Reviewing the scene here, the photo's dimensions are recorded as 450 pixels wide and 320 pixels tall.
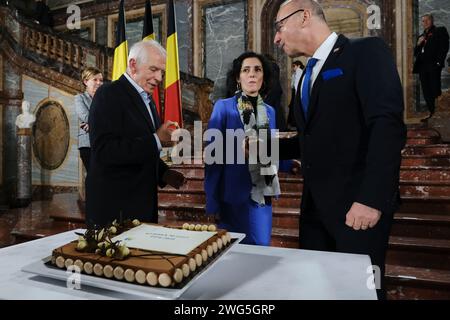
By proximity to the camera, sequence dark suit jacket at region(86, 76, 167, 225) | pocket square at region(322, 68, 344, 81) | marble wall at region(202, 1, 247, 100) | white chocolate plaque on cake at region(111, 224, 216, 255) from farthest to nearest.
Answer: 1. marble wall at region(202, 1, 247, 100)
2. dark suit jacket at region(86, 76, 167, 225)
3. pocket square at region(322, 68, 344, 81)
4. white chocolate plaque on cake at region(111, 224, 216, 255)

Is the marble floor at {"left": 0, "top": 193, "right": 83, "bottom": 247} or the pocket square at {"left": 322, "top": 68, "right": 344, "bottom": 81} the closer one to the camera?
the pocket square at {"left": 322, "top": 68, "right": 344, "bottom": 81}

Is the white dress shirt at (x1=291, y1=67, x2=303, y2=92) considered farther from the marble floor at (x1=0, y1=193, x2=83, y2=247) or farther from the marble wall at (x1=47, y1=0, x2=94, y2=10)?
the marble wall at (x1=47, y1=0, x2=94, y2=10)

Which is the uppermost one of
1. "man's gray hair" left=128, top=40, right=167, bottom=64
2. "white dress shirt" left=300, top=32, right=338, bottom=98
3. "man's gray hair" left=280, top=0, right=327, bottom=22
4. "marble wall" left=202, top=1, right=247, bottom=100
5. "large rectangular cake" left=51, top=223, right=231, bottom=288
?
"marble wall" left=202, top=1, right=247, bottom=100

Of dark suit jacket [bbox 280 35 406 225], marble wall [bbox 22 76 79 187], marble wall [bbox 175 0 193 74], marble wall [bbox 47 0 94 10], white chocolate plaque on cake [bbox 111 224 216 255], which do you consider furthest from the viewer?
marble wall [bbox 47 0 94 10]

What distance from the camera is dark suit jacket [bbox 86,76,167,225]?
5.07ft

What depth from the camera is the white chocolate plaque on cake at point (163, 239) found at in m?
0.80

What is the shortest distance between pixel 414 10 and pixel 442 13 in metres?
0.51

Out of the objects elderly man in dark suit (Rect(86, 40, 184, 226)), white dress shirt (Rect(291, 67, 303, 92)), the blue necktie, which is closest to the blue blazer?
elderly man in dark suit (Rect(86, 40, 184, 226))

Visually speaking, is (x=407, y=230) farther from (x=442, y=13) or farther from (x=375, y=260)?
(x=442, y=13)

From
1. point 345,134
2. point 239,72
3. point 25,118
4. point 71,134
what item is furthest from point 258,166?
point 25,118

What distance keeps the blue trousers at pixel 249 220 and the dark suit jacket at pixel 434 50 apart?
6.15m

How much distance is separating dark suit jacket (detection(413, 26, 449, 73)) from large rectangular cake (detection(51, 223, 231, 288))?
7142 mm

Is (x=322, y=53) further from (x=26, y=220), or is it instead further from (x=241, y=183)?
(x=26, y=220)

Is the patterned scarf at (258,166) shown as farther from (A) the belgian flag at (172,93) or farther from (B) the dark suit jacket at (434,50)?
(B) the dark suit jacket at (434,50)
